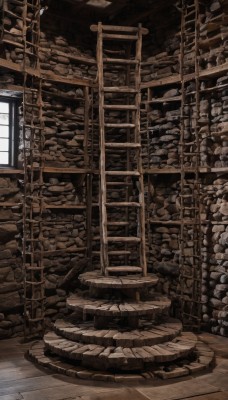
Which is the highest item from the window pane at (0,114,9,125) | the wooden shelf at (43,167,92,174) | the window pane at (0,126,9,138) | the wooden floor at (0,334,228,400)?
the window pane at (0,114,9,125)

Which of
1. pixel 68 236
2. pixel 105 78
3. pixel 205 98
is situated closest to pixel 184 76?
pixel 205 98

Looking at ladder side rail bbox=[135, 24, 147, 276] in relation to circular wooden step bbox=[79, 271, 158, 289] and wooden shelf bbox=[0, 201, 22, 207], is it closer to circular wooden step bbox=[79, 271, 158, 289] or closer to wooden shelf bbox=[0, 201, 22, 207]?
circular wooden step bbox=[79, 271, 158, 289]

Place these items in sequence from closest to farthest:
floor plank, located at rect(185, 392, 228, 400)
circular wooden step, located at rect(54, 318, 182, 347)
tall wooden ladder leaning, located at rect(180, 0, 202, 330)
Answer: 1. floor plank, located at rect(185, 392, 228, 400)
2. circular wooden step, located at rect(54, 318, 182, 347)
3. tall wooden ladder leaning, located at rect(180, 0, 202, 330)

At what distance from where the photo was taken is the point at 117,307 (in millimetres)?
5555

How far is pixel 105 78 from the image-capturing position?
317 inches

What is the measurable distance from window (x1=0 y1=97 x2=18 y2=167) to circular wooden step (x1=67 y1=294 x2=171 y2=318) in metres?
2.38

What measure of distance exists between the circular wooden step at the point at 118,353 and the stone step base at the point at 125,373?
87mm

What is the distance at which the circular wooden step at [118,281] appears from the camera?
18.4 ft

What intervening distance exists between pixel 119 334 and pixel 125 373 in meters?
0.45

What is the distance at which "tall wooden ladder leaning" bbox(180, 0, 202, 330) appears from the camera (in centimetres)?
704

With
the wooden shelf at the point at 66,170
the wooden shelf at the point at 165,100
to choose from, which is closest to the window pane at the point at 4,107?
the wooden shelf at the point at 66,170

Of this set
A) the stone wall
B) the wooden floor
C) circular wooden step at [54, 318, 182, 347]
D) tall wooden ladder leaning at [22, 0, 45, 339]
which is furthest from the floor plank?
tall wooden ladder leaning at [22, 0, 45, 339]

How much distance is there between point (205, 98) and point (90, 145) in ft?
6.72

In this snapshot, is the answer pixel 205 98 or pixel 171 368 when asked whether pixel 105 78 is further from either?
pixel 171 368
